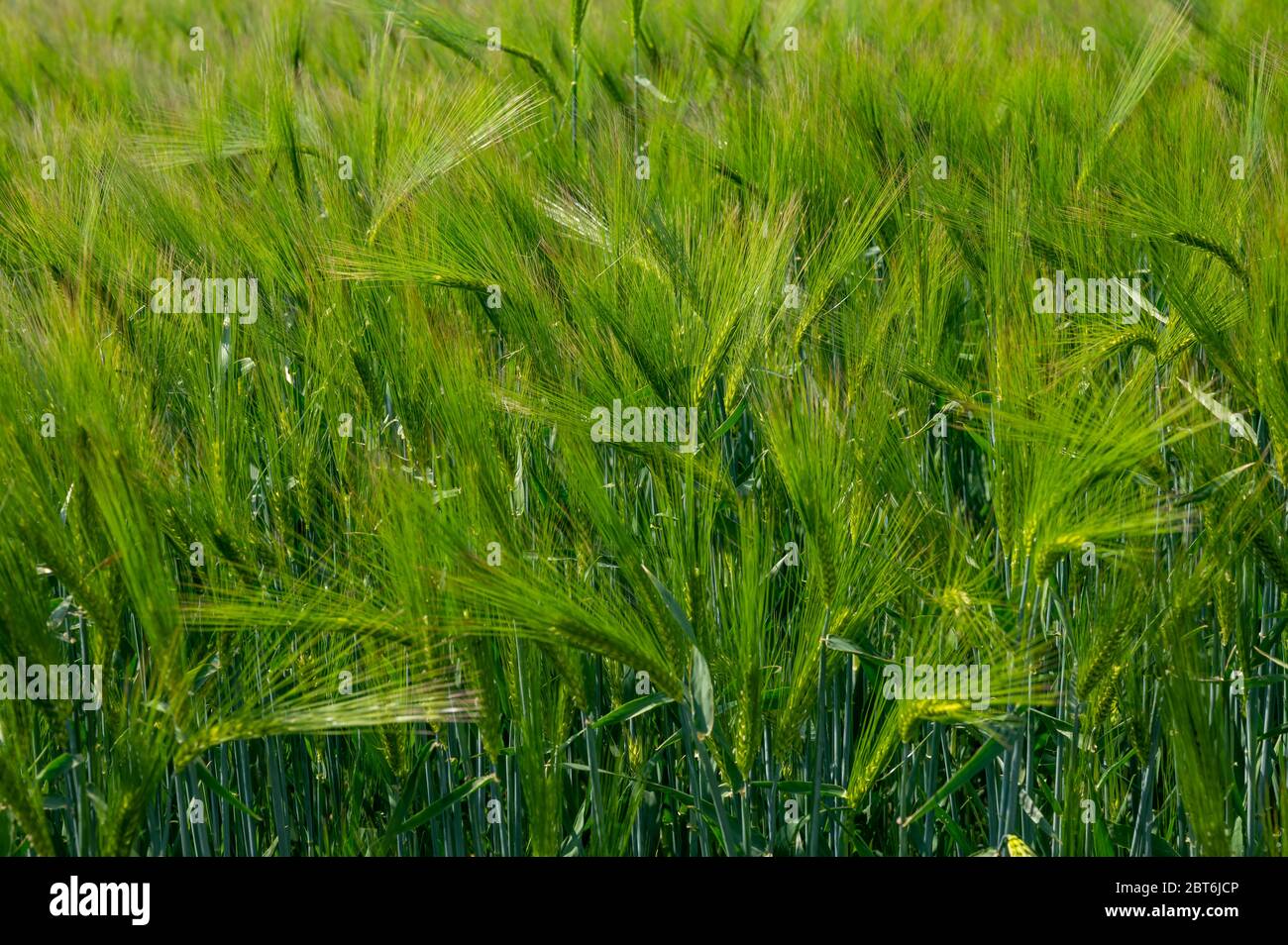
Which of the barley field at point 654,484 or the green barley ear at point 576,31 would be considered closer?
the barley field at point 654,484

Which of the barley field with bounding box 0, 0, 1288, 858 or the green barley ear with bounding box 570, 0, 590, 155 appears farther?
the green barley ear with bounding box 570, 0, 590, 155

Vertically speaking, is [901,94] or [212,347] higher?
[901,94]

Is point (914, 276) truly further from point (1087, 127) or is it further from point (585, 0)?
point (585, 0)

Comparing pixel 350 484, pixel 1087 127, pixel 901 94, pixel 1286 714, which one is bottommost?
pixel 1286 714

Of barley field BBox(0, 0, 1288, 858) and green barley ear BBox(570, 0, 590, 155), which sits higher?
green barley ear BBox(570, 0, 590, 155)

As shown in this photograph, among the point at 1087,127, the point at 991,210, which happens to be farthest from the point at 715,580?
the point at 1087,127

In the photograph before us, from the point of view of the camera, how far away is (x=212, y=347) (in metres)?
1.47

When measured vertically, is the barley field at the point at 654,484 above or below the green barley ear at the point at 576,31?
below

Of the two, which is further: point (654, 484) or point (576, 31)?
point (576, 31)

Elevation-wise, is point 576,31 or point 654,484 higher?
point 576,31

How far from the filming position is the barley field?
44.3 inches

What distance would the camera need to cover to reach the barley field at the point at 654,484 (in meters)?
1.12

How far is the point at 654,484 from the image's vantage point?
157 centimetres

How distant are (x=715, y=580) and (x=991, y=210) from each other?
0.60 metres
